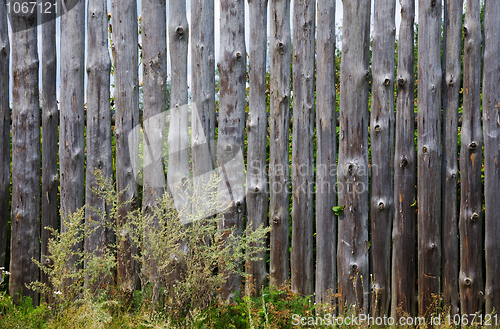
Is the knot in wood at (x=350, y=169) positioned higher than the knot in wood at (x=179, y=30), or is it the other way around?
the knot in wood at (x=179, y=30)

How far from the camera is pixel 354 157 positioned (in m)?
2.80

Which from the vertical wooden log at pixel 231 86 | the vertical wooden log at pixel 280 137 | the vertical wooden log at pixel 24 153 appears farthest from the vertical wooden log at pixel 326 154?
the vertical wooden log at pixel 24 153

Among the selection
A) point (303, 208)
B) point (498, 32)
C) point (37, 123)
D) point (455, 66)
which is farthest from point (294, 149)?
point (37, 123)

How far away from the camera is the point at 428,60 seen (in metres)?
2.76

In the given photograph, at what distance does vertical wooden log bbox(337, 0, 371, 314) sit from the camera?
279 centimetres

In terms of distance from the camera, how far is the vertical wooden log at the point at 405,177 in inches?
109

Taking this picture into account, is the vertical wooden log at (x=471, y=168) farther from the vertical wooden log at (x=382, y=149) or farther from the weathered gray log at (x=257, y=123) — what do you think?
the weathered gray log at (x=257, y=123)

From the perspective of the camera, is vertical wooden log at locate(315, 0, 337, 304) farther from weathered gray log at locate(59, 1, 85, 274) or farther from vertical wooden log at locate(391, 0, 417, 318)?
weathered gray log at locate(59, 1, 85, 274)

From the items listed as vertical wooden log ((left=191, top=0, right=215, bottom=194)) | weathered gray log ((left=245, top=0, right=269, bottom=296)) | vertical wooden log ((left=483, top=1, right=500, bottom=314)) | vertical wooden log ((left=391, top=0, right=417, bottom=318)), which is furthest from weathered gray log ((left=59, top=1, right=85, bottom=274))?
vertical wooden log ((left=483, top=1, right=500, bottom=314))

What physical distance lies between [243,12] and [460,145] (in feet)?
6.71

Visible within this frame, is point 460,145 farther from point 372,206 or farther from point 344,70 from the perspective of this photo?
point 344,70

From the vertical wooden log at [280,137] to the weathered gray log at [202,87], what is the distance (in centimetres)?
49

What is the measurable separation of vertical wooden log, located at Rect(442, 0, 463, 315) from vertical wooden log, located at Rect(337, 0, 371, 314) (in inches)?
23.7

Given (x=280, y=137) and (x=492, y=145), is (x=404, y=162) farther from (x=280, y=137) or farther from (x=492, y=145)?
(x=280, y=137)
